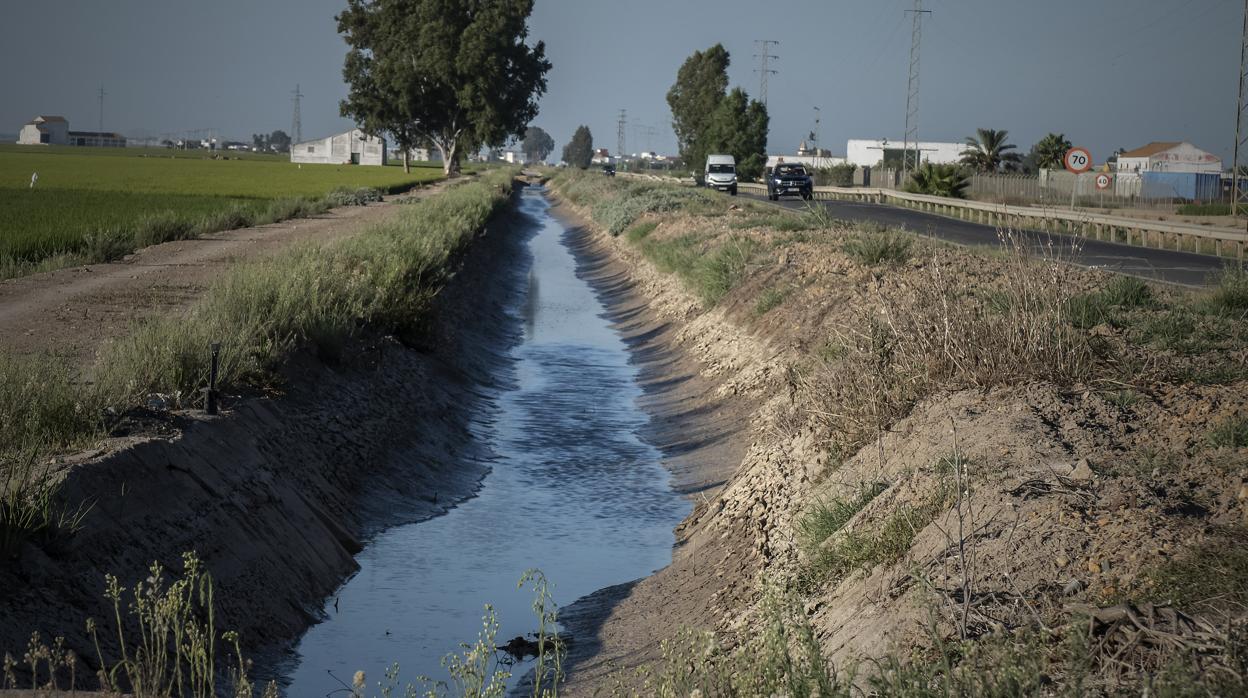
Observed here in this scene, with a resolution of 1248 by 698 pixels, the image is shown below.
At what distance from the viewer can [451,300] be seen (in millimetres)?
23609

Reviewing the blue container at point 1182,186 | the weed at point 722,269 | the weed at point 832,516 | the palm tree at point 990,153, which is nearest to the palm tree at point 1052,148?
the palm tree at point 990,153

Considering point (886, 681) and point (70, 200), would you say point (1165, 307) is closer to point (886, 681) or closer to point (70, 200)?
point (886, 681)

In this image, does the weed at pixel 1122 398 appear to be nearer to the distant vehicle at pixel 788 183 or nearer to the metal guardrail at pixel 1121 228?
the metal guardrail at pixel 1121 228

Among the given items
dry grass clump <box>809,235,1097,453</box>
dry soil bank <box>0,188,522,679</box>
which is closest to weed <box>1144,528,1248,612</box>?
dry grass clump <box>809,235,1097,453</box>

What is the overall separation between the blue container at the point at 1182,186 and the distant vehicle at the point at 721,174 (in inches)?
836

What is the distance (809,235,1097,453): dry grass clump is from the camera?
28.6ft

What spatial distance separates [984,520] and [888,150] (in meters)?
143

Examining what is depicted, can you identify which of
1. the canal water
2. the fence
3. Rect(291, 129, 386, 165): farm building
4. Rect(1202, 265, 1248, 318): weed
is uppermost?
Rect(291, 129, 386, 165): farm building

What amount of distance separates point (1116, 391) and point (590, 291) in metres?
27.6

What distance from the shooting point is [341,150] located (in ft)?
522

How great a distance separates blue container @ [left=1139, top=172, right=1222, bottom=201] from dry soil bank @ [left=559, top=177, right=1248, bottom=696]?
49.3 m

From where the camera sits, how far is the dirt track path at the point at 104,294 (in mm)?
13258

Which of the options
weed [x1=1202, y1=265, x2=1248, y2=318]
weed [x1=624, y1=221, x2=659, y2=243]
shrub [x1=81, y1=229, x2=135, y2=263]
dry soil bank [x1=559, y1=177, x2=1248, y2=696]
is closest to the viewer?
dry soil bank [x1=559, y1=177, x2=1248, y2=696]

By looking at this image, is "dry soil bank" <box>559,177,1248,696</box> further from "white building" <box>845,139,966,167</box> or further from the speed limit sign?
"white building" <box>845,139,966,167</box>
